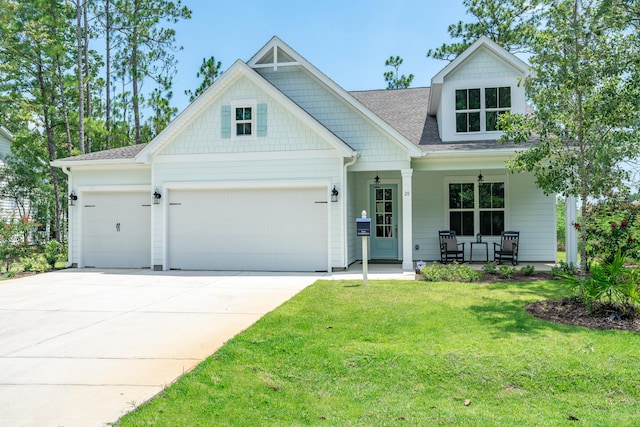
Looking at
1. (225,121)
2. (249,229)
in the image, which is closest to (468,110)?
(225,121)

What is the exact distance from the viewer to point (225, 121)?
1281cm

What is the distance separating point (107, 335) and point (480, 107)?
37.5ft

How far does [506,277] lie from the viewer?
34.0 feet

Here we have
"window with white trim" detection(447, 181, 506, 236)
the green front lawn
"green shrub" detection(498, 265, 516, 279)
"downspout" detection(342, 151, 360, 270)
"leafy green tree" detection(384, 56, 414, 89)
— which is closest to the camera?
the green front lawn

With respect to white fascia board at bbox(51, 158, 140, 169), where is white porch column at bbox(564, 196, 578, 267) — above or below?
below

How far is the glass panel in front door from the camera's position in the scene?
49.2 ft

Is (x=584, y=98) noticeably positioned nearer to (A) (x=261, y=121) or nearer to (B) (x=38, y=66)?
(A) (x=261, y=121)

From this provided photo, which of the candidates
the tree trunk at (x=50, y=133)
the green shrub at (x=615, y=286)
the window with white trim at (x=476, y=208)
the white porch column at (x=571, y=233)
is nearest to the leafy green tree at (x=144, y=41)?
the tree trunk at (x=50, y=133)

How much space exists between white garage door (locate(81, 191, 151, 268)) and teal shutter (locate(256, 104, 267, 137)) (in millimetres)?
4113

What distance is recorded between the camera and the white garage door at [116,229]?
1390 cm

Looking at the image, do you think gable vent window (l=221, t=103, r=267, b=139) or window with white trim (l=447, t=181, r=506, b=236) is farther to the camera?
window with white trim (l=447, t=181, r=506, b=236)

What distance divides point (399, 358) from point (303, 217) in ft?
26.2

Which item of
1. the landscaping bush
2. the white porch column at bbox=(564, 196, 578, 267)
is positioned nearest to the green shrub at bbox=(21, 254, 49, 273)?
the landscaping bush

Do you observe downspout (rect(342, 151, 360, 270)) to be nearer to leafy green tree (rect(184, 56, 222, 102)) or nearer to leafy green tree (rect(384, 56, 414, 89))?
leafy green tree (rect(184, 56, 222, 102))
